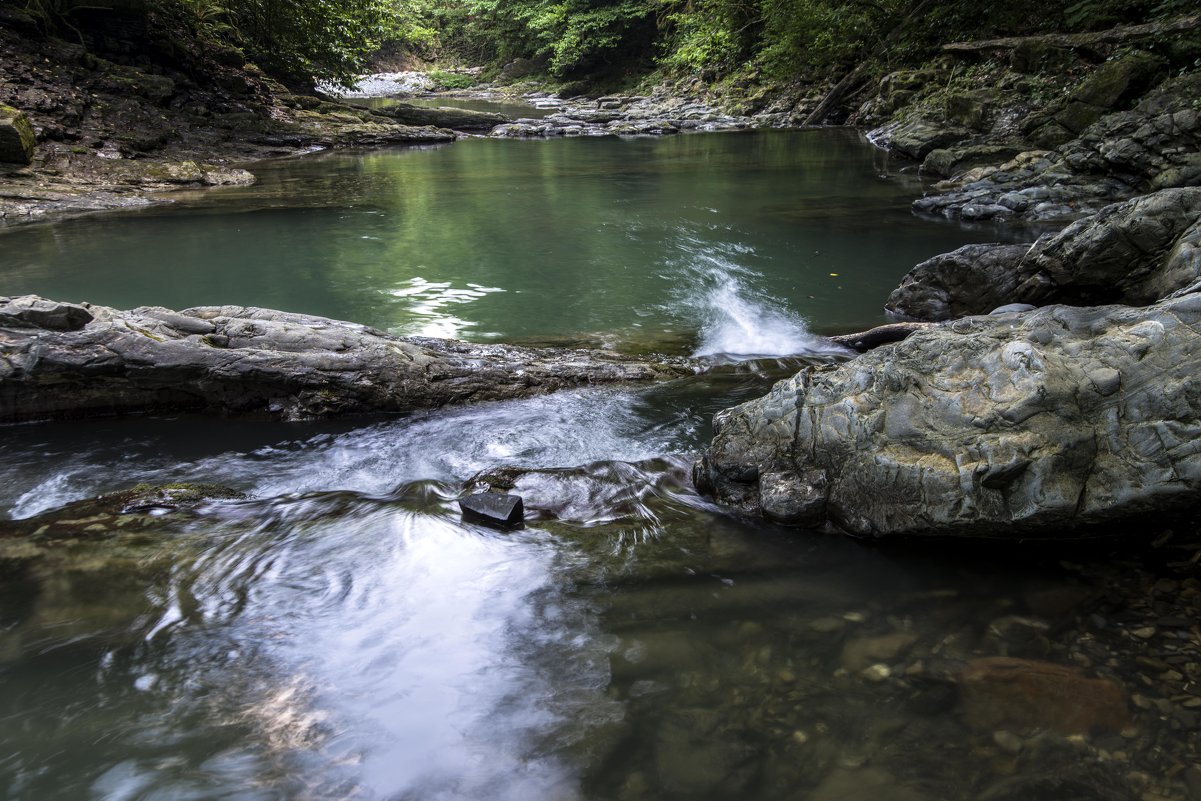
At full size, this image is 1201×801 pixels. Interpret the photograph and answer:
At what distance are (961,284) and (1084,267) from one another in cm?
118

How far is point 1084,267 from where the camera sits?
5.70 meters

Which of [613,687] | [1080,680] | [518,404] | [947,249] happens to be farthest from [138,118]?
[1080,680]

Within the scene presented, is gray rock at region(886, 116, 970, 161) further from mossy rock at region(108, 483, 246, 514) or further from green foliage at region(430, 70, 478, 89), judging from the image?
green foliage at region(430, 70, 478, 89)

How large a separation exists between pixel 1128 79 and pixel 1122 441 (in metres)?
12.7

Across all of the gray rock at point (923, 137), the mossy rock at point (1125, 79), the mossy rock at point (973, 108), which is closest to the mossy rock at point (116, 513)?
the mossy rock at point (1125, 79)

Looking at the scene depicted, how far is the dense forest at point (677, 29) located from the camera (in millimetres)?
17219

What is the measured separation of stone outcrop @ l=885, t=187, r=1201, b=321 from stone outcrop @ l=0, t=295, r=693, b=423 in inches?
157

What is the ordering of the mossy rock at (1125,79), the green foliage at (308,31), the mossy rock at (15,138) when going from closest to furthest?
the mossy rock at (1125,79) → the mossy rock at (15,138) → the green foliage at (308,31)

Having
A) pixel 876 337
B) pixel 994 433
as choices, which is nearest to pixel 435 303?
pixel 876 337

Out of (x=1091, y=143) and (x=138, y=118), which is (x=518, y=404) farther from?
(x=138, y=118)

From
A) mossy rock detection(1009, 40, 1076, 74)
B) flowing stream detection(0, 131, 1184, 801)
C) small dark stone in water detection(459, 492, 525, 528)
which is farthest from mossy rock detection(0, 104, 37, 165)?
mossy rock detection(1009, 40, 1076, 74)

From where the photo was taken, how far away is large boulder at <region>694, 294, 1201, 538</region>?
112 inches

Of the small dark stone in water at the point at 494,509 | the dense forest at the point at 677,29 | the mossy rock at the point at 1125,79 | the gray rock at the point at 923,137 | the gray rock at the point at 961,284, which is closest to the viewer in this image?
the small dark stone in water at the point at 494,509

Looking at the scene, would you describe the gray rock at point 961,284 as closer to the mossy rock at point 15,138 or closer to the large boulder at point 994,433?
the large boulder at point 994,433
